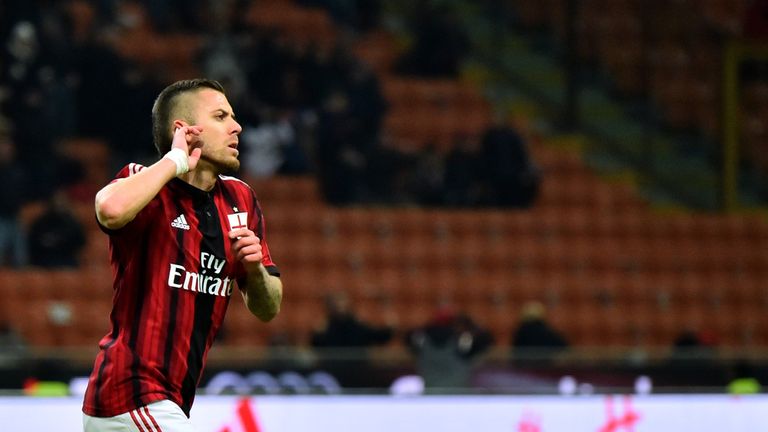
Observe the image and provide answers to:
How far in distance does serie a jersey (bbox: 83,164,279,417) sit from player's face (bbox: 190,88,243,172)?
11 centimetres

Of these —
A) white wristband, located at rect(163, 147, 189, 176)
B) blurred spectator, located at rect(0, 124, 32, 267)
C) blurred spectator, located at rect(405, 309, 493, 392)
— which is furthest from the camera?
blurred spectator, located at rect(0, 124, 32, 267)

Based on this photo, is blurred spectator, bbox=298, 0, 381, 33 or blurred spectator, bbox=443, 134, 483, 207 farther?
blurred spectator, bbox=298, 0, 381, 33

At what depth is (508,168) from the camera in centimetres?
1122

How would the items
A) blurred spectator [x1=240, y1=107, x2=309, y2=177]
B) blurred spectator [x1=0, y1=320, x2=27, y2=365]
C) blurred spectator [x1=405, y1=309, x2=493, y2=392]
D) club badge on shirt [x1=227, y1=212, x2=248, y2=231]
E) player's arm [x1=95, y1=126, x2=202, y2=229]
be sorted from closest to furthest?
player's arm [x1=95, y1=126, x2=202, y2=229] < club badge on shirt [x1=227, y1=212, x2=248, y2=231] < blurred spectator [x1=405, y1=309, x2=493, y2=392] < blurred spectator [x1=0, y1=320, x2=27, y2=365] < blurred spectator [x1=240, y1=107, x2=309, y2=177]

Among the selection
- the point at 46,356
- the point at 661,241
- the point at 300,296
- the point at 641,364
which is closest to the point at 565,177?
the point at 661,241

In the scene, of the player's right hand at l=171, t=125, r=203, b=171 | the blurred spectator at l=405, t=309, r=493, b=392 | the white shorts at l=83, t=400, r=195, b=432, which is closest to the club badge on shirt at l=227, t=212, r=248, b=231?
the player's right hand at l=171, t=125, r=203, b=171

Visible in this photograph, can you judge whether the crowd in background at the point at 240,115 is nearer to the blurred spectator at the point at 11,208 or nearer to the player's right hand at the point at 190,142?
the blurred spectator at the point at 11,208

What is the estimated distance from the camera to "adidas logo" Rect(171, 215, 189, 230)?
3473 mm

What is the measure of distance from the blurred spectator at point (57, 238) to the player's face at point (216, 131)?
6660mm

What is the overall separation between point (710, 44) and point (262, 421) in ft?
26.0

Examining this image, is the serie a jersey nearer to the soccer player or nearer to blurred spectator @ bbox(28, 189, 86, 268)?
the soccer player

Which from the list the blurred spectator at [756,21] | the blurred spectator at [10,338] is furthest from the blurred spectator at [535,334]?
the blurred spectator at [756,21]

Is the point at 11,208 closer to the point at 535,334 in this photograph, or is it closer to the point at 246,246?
the point at 535,334

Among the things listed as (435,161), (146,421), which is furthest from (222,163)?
(435,161)
